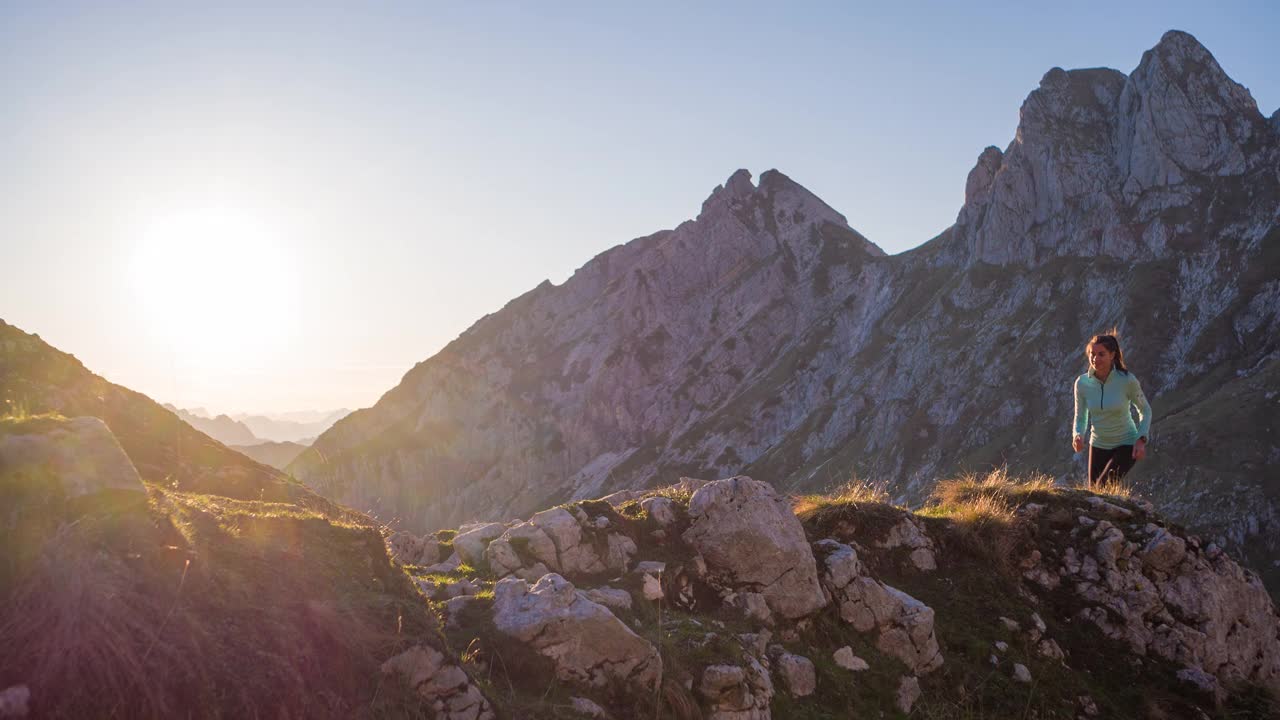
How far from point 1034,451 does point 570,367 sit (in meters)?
104

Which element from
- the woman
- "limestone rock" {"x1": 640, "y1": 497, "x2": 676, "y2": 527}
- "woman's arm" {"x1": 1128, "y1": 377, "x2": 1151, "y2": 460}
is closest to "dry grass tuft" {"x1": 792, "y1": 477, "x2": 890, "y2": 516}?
"limestone rock" {"x1": 640, "y1": 497, "x2": 676, "y2": 527}

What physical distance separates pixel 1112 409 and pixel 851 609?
6.62 metres

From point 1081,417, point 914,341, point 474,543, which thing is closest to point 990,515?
point 1081,417

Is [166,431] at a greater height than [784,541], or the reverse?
[166,431]

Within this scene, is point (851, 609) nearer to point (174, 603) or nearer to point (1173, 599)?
point (1173, 599)

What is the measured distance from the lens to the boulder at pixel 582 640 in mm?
7047

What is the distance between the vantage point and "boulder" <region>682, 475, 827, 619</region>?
9.30 metres

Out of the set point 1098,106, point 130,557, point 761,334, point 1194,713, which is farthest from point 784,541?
point 761,334

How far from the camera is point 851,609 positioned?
9.41m

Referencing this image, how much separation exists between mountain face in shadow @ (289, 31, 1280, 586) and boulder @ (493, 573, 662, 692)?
9.25 metres

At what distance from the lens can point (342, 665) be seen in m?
5.52

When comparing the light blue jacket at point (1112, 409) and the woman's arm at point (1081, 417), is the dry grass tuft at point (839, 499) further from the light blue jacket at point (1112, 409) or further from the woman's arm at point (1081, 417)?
the light blue jacket at point (1112, 409)

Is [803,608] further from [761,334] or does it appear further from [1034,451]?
[761,334]

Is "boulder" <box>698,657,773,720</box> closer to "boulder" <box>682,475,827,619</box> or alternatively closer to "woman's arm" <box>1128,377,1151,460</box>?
"boulder" <box>682,475,827,619</box>
